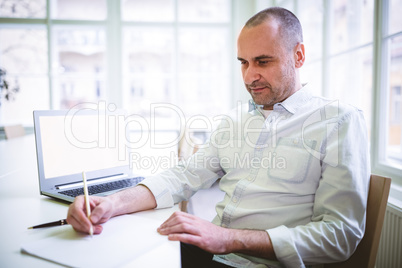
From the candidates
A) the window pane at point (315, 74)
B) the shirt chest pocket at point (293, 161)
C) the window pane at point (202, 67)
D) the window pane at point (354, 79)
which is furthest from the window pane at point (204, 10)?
the shirt chest pocket at point (293, 161)

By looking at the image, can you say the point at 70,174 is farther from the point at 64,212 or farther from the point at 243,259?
the point at 243,259

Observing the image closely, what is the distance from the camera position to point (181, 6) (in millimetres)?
4379

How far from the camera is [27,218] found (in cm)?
83

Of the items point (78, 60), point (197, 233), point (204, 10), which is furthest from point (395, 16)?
point (78, 60)

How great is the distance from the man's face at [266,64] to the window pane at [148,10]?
144 inches

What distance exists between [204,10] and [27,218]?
427 cm

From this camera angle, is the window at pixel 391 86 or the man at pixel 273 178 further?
the window at pixel 391 86

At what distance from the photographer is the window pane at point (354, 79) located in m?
2.23

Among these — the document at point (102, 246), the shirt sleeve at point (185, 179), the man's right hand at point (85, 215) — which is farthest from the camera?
the shirt sleeve at point (185, 179)

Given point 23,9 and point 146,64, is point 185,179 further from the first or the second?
point 23,9

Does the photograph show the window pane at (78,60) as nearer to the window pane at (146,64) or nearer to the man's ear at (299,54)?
the window pane at (146,64)

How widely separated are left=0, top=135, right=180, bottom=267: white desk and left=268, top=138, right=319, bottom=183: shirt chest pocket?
1.28 feet

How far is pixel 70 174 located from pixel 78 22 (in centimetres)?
389

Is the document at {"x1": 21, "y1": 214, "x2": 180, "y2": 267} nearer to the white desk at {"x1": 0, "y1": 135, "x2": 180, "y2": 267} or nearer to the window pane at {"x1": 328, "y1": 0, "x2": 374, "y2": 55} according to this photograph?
the white desk at {"x1": 0, "y1": 135, "x2": 180, "y2": 267}
